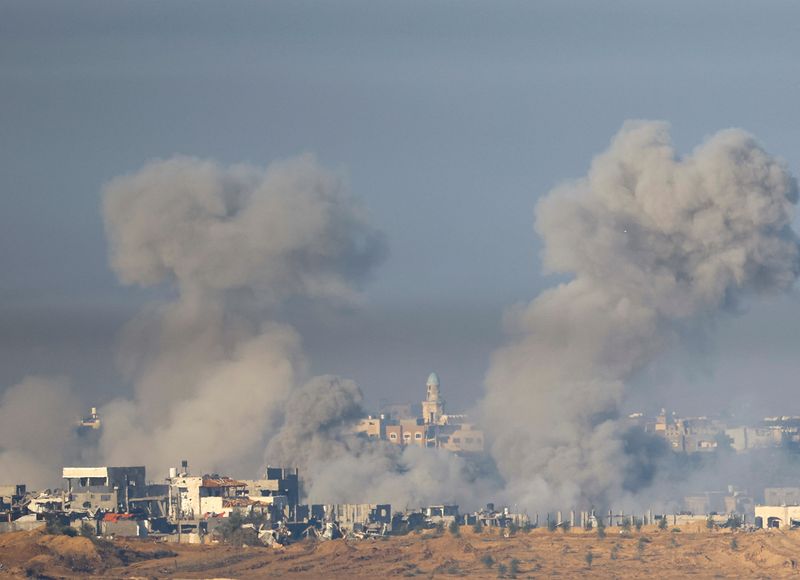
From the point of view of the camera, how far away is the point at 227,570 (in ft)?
359

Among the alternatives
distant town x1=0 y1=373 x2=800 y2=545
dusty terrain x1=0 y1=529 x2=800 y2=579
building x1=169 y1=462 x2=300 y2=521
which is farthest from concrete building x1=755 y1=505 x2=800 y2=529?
building x1=169 y1=462 x2=300 y2=521

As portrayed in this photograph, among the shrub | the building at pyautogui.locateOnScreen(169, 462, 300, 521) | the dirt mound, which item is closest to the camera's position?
the shrub

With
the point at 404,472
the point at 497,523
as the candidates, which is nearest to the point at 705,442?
the point at 404,472

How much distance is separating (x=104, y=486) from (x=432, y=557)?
105 ft

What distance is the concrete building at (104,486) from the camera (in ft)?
452

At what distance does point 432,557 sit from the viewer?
372ft

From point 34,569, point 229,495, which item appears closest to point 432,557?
point 34,569

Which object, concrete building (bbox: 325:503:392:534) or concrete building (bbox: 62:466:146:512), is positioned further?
concrete building (bbox: 62:466:146:512)

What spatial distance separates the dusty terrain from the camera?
10800cm

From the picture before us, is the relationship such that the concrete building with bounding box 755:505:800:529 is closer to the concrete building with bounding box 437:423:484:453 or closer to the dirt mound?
the concrete building with bounding box 437:423:484:453

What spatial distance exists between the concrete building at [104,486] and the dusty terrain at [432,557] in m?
18.2

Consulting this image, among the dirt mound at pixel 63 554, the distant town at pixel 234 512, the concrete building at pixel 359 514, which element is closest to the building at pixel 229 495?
the distant town at pixel 234 512

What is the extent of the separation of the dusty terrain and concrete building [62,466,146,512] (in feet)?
59.6

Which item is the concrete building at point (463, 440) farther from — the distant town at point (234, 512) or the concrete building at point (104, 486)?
the concrete building at point (104, 486)
